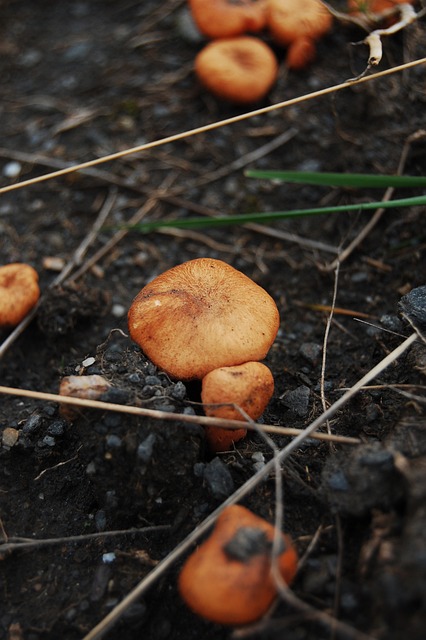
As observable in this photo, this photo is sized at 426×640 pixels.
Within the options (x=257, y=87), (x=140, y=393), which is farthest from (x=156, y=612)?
(x=257, y=87)

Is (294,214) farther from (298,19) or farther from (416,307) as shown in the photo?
(298,19)

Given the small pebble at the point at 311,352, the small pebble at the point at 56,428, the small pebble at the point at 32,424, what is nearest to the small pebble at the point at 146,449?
the small pebble at the point at 56,428

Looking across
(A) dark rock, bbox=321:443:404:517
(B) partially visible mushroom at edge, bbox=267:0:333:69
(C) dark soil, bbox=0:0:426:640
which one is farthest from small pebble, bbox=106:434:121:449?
(B) partially visible mushroom at edge, bbox=267:0:333:69

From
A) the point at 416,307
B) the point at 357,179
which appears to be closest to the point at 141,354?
the point at 416,307

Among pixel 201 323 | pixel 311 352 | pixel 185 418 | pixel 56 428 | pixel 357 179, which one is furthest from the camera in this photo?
pixel 311 352

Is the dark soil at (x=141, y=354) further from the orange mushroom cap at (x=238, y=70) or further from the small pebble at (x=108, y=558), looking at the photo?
the orange mushroom cap at (x=238, y=70)

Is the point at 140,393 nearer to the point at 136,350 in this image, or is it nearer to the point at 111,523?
the point at 136,350

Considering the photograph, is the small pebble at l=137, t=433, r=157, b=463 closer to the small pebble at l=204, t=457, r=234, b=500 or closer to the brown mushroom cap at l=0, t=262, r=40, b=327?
the small pebble at l=204, t=457, r=234, b=500
